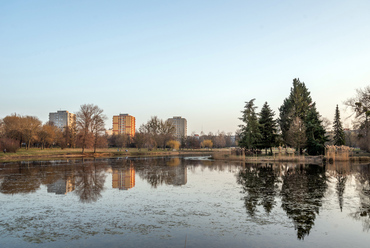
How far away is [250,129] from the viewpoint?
45281 mm

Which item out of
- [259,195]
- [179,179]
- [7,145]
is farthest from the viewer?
[7,145]

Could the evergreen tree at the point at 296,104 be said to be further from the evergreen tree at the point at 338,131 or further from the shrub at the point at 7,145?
the shrub at the point at 7,145

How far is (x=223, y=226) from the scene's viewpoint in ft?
30.0

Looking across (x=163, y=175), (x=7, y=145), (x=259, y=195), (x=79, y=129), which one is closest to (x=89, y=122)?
(x=79, y=129)

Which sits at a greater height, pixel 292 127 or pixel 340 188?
pixel 292 127

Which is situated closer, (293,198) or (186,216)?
(186,216)

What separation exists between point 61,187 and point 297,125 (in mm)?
36230

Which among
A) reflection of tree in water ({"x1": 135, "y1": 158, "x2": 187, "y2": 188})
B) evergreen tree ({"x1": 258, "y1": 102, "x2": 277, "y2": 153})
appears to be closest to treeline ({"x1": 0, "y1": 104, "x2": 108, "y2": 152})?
reflection of tree in water ({"x1": 135, "y1": 158, "x2": 187, "y2": 188})

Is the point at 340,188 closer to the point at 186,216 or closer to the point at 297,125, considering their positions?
the point at 186,216

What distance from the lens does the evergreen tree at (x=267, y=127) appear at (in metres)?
46.7

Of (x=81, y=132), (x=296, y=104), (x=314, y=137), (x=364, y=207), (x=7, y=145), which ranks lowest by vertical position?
(x=364, y=207)

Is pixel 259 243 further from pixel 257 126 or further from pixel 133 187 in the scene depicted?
pixel 257 126

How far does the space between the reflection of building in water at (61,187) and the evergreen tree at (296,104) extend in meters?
39.5

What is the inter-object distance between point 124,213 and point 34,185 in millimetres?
10703
